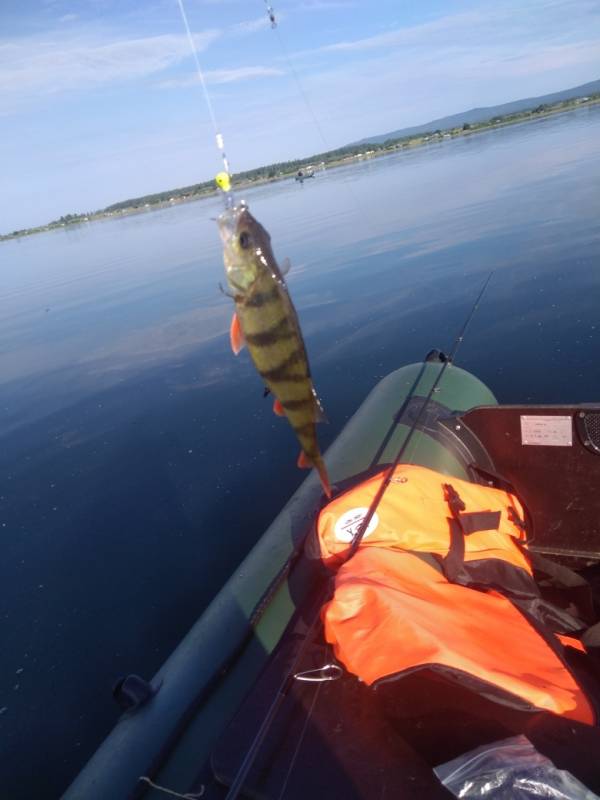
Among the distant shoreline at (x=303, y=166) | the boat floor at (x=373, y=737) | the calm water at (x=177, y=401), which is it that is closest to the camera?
the boat floor at (x=373, y=737)

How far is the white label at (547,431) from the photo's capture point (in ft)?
11.6

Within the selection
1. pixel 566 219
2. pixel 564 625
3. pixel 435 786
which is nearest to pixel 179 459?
pixel 564 625

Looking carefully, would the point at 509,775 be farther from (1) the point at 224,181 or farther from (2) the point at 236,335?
(1) the point at 224,181

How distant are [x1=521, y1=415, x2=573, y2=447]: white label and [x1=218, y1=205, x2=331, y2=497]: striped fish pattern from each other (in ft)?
8.60

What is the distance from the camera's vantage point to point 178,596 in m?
4.73

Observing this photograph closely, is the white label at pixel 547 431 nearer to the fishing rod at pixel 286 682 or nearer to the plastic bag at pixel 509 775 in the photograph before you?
the fishing rod at pixel 286 682

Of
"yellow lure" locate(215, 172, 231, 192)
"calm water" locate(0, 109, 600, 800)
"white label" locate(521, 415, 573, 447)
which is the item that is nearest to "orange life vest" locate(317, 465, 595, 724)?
"white label" locate(521, 415, 573, 447)

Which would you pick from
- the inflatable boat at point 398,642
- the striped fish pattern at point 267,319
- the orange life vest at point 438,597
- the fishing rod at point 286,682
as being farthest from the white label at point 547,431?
the striped fish pattern at point 267,319

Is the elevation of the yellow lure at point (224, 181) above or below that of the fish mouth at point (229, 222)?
above

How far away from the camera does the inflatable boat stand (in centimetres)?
183

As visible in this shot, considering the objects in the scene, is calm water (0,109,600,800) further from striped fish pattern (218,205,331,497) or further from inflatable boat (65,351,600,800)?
striped fish pattern (218,205,331,497)

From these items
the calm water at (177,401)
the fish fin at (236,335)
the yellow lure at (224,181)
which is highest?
the yellow lure at (224,181)

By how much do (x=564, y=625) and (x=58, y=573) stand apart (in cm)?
448

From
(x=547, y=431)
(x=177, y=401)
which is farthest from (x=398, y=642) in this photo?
(x=177, y=401)
